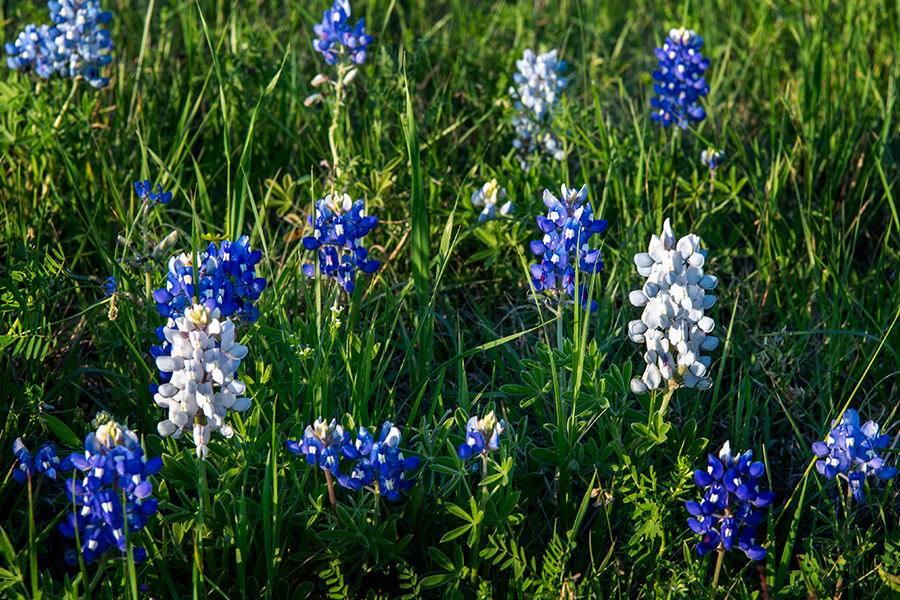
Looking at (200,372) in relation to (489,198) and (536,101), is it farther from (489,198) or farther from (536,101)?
(536,101)

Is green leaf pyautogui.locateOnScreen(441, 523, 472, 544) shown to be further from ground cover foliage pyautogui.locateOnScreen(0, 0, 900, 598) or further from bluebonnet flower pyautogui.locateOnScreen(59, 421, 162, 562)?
bluebonnet flower pyautogui.locateOnScreen(59, 421, 162, 562)

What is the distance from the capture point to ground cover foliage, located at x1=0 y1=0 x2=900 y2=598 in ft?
5.92

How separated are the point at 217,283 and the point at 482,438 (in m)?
0.73

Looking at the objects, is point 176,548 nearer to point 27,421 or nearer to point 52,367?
point 27,421

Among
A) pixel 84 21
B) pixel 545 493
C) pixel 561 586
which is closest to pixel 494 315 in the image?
pixel 545 493

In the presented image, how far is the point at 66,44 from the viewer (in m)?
2.97

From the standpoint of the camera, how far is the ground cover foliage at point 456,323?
5.92 ft

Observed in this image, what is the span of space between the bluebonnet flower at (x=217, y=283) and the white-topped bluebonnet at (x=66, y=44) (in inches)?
62.8

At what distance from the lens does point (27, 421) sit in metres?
2.10

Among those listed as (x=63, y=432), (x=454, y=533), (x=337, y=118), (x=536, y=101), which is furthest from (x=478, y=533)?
(x=536, y=101)

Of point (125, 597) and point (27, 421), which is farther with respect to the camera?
point (27, 421)

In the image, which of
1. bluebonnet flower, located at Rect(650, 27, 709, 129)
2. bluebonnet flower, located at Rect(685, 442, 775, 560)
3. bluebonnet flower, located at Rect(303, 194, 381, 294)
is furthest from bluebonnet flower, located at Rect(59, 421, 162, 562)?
bluebonnet flower, located at Rect(650, 27, 709, 129)

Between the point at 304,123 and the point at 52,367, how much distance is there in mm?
1568

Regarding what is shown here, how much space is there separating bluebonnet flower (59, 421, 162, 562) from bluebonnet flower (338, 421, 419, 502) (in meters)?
0.41
